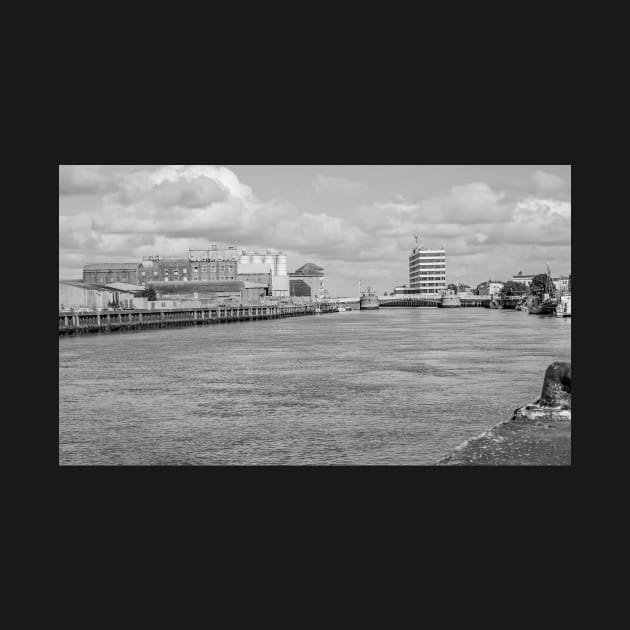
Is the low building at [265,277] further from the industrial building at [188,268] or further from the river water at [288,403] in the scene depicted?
the river water at [288,403]

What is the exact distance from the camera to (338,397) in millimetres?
Answer: 17766

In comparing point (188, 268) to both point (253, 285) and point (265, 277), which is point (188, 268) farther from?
point (265, 277)

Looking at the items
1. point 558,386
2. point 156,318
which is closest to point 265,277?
point 156,318

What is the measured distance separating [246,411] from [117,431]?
2.92 meters

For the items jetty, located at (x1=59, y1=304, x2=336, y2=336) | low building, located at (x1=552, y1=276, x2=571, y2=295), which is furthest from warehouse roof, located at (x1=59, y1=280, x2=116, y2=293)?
low building, located at (x1=552, y1=276, x2=571, y2=295)

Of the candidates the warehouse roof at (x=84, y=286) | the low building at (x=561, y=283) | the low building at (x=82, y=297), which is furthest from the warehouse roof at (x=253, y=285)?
the low building at (x=561, y=283)

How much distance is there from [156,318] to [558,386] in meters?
52.3

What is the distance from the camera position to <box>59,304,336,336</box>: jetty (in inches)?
1965

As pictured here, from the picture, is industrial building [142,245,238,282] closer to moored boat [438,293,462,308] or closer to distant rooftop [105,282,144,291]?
distant rooftop [105,282,144,291]

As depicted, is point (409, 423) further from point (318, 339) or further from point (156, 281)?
point (156, 281)

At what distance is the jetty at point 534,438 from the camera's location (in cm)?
927

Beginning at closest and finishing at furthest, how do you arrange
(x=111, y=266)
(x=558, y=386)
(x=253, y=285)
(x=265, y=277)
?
1. (x=558, y=386)
2. (x=111, y=266)
3. (x=253, y=285)
4. (x=265, y=277)

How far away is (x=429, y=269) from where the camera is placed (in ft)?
440

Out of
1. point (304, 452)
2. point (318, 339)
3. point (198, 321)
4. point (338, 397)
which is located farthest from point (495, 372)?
point (198, 321)
